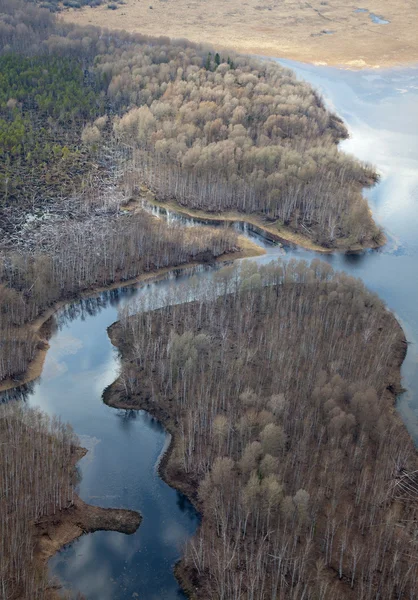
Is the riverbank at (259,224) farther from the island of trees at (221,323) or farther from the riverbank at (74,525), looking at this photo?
the riverbank at (74,525)

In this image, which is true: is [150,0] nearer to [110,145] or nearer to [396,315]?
[110,145]

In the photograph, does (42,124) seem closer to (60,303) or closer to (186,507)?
(60,303)

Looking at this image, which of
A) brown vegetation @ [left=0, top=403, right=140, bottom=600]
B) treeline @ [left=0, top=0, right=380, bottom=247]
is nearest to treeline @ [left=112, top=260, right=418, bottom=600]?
brown vegetation @ [left=0, top=403, right=140, bottom=600]

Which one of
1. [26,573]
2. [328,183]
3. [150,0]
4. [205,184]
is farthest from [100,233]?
[150,0]

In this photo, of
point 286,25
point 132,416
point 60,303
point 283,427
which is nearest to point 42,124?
point 60,303

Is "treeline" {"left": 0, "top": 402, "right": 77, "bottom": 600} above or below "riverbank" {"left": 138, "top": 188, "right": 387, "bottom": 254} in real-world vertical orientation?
below

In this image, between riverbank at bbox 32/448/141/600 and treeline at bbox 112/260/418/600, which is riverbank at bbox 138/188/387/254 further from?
riverbank at bbox 32/448/141/600
